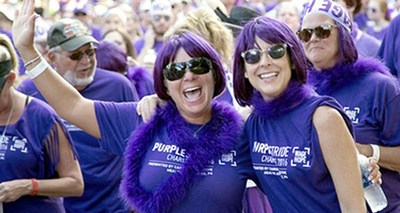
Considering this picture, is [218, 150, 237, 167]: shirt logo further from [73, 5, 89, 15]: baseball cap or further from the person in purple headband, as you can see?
[73, 5, 89, 15]: baseball cap

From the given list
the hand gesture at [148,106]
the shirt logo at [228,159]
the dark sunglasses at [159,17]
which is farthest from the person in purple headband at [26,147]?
the dark sunglasses at [159,17]

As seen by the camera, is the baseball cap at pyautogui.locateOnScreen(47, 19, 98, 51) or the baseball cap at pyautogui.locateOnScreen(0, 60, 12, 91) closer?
the baseball cap at pyautogui.locateOnScreen(0, 60, 12, 91)

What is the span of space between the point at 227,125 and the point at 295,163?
0.50 m

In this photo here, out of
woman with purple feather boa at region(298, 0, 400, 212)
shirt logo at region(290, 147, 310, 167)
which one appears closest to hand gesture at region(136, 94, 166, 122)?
shirt logo at region(290, 147, 310, 167)

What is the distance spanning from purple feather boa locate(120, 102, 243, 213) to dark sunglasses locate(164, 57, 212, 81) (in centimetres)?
20

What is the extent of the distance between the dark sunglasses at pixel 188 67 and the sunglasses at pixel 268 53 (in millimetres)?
230

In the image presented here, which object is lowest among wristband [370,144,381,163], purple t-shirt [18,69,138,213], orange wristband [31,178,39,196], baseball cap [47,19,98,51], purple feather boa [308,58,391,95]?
purple t-shirt [18,69,138,213]

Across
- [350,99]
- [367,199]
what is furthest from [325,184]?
[350,99]

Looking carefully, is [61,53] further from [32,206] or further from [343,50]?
[343,50]

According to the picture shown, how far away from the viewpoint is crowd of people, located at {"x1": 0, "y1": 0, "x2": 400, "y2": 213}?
4.57m

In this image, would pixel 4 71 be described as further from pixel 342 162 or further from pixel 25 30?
pixel 342 162

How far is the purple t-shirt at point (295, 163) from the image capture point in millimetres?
4523

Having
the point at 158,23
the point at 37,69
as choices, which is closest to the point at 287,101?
the point at 37,69

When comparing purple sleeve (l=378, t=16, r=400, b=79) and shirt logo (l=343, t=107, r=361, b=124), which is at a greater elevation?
shirt logo (l=343, t=107, r=361, b=124)
